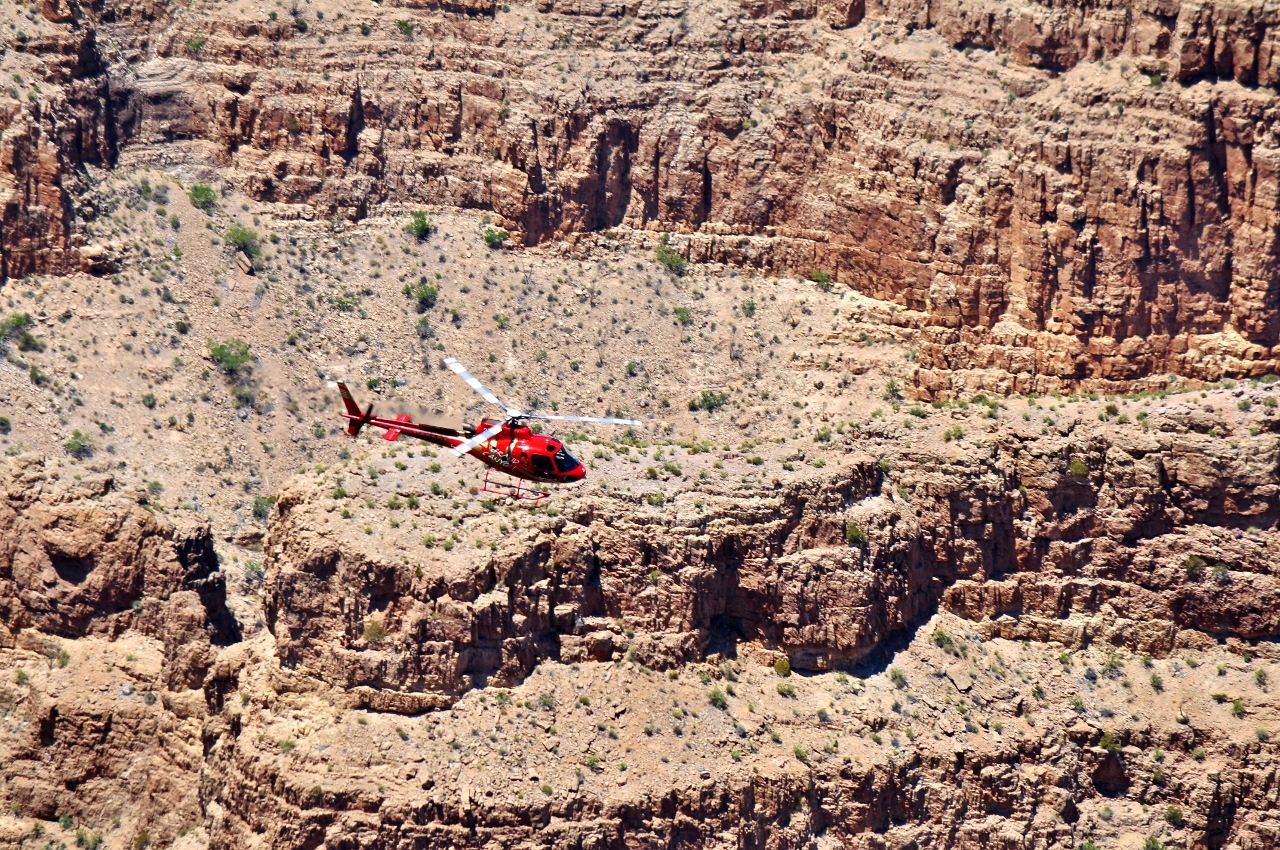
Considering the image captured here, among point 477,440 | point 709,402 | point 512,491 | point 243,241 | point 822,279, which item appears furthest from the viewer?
point 243,241

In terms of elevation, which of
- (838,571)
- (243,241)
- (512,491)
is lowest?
(838,571)

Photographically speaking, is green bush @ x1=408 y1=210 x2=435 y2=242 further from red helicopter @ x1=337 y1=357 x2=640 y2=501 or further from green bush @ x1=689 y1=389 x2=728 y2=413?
red helicopter @ x1=337 y1=357 x2=640 y2=501

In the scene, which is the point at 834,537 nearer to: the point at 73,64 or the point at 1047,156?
the point at 1047,156

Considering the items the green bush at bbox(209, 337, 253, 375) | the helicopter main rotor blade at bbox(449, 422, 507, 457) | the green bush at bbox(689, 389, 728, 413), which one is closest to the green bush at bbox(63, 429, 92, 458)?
the green bush at bbox(209, 337, 253, 375)

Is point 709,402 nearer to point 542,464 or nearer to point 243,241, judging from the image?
point 243,241

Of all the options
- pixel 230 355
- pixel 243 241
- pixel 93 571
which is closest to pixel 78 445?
pixel 93 571

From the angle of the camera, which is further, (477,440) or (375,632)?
(375,632)
